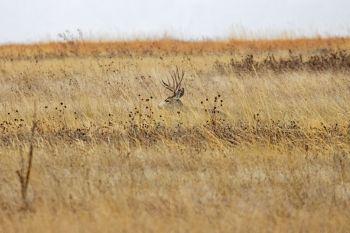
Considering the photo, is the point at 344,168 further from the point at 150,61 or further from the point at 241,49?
the point at 241,49

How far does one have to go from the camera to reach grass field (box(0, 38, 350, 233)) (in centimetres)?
449

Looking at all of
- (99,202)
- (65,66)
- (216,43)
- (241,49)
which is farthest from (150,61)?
(99,202)

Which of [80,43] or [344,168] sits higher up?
[80,43]

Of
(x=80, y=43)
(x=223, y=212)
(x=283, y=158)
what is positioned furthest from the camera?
(x=80, y=43)

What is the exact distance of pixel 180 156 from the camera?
6.21m

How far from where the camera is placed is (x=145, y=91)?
1125 centimetres

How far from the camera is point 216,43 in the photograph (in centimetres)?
2084

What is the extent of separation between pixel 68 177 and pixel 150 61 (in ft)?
34.8

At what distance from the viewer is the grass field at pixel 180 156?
4492 mm

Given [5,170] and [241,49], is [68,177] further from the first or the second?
[241,49]

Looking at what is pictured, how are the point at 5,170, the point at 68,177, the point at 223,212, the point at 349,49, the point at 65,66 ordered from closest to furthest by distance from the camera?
the point at 223,212 < the point at 68,177 < the point at 5,170 < the point at 65,66 < the point at 349,49

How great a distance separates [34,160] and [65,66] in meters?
9.49

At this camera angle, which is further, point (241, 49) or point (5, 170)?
point (241, 49)

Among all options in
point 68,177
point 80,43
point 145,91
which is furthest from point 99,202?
point 80,43
